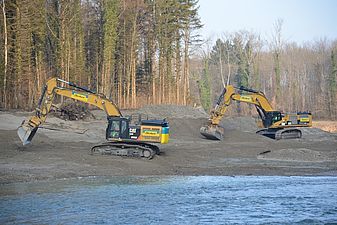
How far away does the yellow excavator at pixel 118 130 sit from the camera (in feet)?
77.8

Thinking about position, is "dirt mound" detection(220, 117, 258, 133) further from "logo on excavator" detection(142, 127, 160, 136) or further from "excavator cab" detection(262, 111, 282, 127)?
"logo on excavator" detection(142, 127, 160, 136)

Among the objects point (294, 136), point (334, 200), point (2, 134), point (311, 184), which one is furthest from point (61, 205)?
point (294, 136)

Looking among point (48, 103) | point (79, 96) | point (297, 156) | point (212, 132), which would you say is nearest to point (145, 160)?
point (79, 96)

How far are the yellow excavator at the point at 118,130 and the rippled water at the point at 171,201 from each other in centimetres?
464

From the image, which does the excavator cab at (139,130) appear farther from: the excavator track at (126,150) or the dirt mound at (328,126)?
the dirt mound at (328,126)

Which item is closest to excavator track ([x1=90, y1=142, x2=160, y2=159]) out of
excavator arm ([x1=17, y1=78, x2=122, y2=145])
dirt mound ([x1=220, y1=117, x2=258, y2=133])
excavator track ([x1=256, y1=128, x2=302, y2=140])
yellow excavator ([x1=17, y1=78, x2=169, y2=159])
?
yellow excavator ([x1=17, y1=78, x2=169, y2=159])

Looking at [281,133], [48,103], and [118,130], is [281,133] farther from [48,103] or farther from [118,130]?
[48,103]

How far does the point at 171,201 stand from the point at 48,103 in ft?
39.0

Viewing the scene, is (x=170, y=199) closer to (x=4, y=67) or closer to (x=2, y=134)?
(x=2, y=134)

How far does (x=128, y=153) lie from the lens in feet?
80.3

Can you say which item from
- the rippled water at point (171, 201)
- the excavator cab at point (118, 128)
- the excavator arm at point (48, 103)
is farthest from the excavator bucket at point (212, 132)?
the rippled water at point (171, 201)

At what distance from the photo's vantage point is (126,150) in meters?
24.5

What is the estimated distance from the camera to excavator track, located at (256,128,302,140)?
124 ft

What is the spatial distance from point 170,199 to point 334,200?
4520 millimetres
